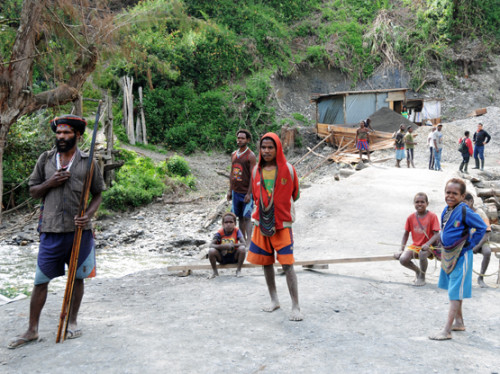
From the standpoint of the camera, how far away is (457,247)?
13.0 feet

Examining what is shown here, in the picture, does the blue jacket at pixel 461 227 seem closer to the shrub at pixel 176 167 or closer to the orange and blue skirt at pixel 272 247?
the orange and blue skirt at pixel 272 247

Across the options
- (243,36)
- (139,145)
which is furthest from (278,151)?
(243,36)

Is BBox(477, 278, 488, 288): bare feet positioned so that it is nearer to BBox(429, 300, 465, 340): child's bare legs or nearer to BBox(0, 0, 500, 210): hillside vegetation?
BBox(429, 300, 465, 340): child's bare legs

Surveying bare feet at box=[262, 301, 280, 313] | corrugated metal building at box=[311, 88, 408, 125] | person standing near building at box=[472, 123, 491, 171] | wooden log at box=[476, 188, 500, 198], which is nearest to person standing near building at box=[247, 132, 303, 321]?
bare feet at box=[262, 301, 280, 313]

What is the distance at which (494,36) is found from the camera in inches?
1297

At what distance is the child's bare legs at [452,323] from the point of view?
377 cm

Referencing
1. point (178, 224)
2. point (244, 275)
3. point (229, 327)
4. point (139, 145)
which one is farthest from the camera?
point (139, 145)

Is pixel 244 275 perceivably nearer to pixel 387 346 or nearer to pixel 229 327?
pixel 229 327

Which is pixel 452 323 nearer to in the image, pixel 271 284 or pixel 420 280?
pixel 271 284

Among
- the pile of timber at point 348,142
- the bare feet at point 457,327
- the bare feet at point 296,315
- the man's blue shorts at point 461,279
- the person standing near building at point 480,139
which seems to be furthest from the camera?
the pile of timber at point 348,142

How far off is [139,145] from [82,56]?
11.9 meters

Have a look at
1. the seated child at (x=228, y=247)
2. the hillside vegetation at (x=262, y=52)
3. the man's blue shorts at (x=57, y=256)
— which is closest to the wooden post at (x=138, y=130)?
the hillside vegetation at (x=262, y=52)

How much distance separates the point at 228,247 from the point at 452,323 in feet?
9.82

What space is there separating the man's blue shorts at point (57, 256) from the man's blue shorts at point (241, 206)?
310 centimetres
